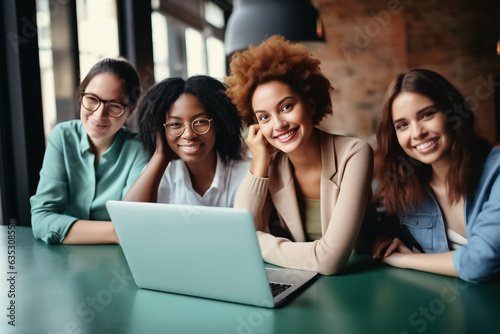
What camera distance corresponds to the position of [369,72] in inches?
230

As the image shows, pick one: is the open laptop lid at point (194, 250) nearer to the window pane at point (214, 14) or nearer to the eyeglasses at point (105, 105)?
the eyeglasses at point (105, 105)

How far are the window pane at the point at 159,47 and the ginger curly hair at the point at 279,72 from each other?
1551mm

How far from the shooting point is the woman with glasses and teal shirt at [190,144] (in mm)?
1693

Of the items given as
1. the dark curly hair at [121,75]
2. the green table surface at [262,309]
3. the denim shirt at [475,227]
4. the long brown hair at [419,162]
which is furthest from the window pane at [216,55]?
the green table surface at [262,309]

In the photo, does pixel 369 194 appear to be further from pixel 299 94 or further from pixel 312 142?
pixel 299 94

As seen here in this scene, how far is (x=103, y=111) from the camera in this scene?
5.91 feet

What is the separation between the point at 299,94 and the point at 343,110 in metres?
4.59

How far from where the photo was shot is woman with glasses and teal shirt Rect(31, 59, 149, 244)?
1.82 meters

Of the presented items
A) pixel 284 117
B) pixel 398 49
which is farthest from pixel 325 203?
pixel 398 49

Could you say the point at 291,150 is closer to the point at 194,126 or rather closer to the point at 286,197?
the point at 286,197

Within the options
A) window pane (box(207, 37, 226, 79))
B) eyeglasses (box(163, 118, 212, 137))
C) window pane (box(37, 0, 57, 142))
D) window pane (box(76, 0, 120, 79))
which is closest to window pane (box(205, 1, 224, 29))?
window pane (box(207, 37, 226, 79))

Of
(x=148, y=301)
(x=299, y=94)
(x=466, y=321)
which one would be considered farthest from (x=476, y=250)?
(x=148, y=301)

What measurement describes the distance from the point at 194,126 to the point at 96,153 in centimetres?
51

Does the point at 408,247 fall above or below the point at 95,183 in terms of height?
below
